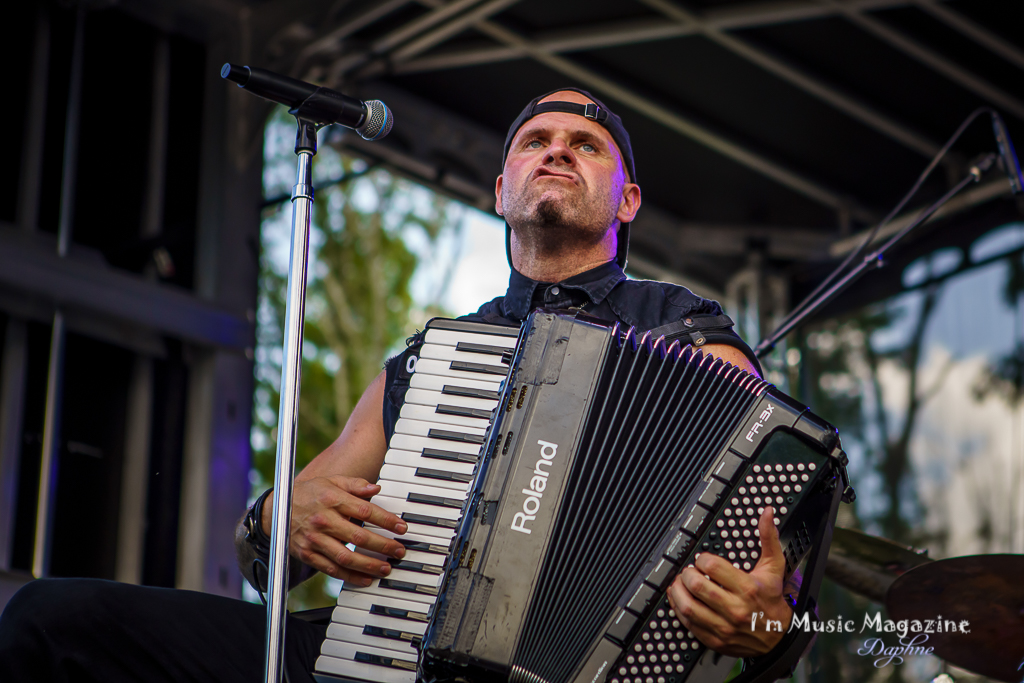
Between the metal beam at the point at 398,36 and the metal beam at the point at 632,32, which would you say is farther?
the metal beam at the point at 398,36

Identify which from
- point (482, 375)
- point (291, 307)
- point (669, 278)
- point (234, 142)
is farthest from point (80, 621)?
point (669, 278)

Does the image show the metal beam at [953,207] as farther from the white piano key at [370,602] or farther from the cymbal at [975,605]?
the white piano key at [370,602]

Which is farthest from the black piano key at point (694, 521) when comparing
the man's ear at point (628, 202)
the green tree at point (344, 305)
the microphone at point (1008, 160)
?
the green tree at point (344, 305)

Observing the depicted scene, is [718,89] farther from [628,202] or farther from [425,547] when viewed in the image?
[425,547]

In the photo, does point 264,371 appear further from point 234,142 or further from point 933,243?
point 933,243

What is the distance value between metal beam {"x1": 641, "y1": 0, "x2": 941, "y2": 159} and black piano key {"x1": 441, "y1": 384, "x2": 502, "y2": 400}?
3.22 meters

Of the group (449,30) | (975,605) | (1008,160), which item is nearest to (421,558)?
(975,605)

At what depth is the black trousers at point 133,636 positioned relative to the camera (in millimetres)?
1990

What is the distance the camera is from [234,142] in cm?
505

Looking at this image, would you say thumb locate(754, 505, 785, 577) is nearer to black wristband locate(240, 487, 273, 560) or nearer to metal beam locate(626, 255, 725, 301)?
black wristband locate(240, 487, 273, 560)

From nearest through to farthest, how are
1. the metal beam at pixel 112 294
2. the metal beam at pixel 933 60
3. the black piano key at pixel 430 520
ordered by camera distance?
the black piano key at pixel 430 520 < the metal beam at pixel 112 294 < the metal beam at pixel 933 60

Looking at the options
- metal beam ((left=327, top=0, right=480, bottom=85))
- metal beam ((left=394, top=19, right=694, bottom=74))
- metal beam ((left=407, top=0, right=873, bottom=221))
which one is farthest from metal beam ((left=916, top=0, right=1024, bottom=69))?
metal beam ((left=327, top=0, right=480, bottom=85))

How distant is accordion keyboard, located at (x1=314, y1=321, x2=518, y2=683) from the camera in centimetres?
188

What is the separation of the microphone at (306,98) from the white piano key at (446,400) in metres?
0.58
